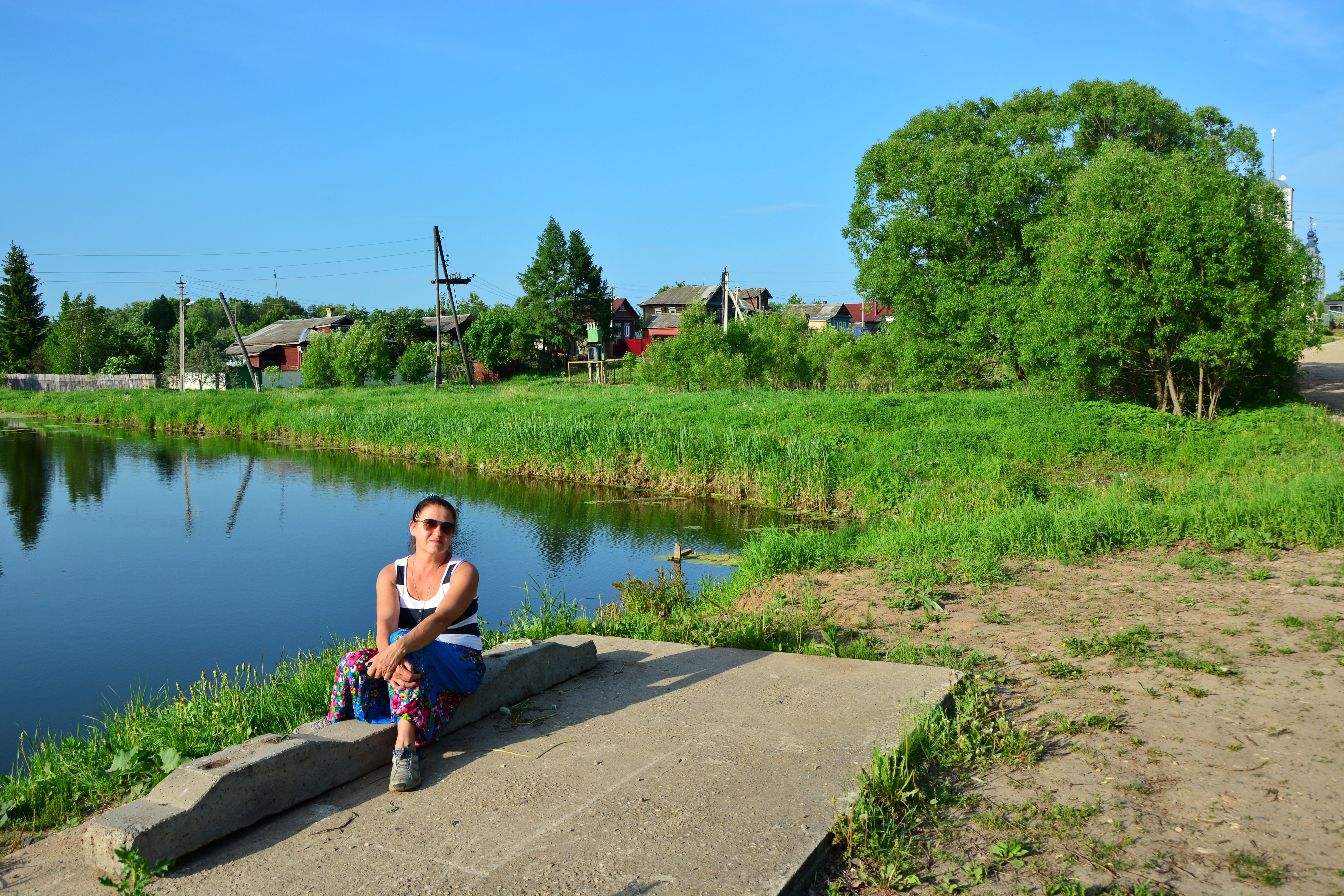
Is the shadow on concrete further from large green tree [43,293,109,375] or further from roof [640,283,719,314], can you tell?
roof [640,283,719,314]

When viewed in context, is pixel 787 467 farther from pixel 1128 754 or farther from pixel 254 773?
pixel 254 773

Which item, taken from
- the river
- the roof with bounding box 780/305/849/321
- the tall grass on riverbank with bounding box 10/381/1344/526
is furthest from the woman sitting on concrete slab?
the roof with bounding box 780/305/849/321

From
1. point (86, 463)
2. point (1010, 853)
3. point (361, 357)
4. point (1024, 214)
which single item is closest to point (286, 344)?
point (361, 357)

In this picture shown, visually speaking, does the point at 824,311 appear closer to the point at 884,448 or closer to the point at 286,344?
the point at 286,344

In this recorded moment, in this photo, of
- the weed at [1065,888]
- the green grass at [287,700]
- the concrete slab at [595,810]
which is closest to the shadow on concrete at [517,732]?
the concrete slab at [595,810]

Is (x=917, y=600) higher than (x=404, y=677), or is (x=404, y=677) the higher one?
(x=404, y=677)

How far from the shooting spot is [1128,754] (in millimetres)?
3967

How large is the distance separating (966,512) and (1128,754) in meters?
7.23

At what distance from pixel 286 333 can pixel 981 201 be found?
170 ft

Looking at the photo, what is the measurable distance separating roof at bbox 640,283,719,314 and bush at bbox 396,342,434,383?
3679 cm

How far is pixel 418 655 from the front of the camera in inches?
160

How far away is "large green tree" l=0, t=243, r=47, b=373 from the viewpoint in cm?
5866

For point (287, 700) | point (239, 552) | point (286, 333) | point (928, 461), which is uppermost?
point (286, 333)

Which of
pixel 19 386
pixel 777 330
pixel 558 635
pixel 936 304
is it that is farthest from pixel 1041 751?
pixel 19 386
